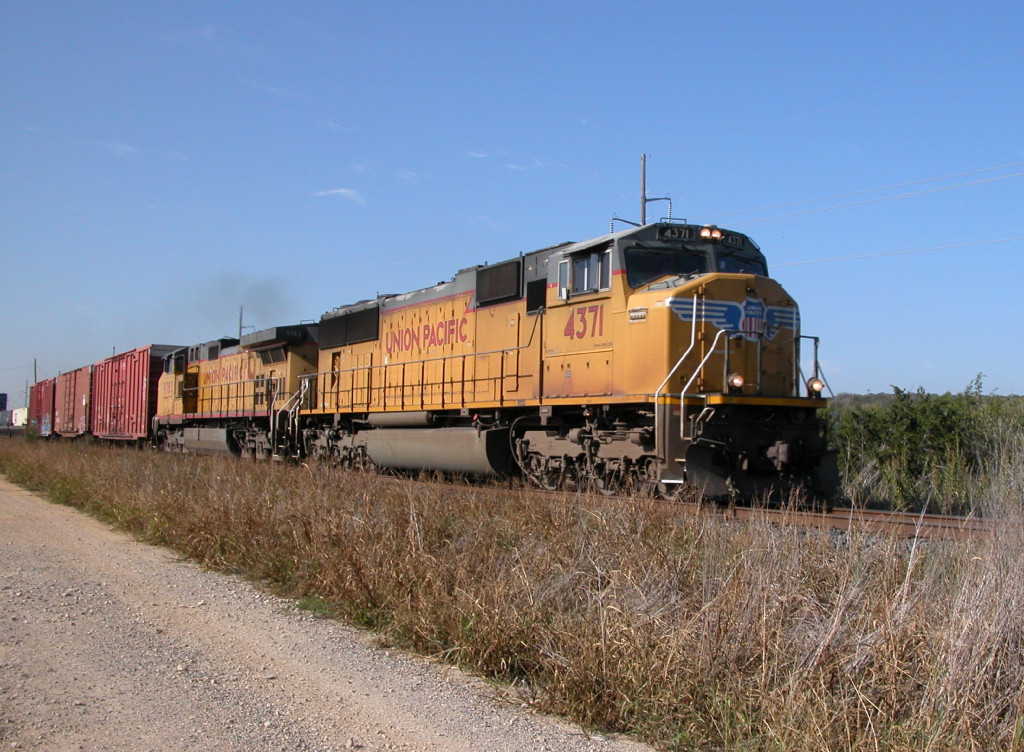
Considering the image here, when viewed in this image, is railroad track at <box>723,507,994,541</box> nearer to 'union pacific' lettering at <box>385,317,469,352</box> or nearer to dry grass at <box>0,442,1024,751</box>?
dry grass at <box>0,442,1024,751</box>

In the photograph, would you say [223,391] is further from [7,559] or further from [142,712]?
[142,712]

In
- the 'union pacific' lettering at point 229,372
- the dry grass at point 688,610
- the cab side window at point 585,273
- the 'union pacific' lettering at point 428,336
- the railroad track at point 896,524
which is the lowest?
the dry grass at point 688,610

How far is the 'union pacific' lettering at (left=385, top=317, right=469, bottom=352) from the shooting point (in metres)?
14.0

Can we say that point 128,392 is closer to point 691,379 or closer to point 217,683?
point 691,379

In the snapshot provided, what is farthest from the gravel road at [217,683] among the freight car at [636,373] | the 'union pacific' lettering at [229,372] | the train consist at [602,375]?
the 'union pacific' lettering at [229,372]

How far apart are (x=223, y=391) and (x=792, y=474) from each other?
16891 millimetres

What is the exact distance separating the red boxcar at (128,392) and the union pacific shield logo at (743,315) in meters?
21.1

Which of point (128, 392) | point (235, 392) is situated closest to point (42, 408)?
point (128, 392)

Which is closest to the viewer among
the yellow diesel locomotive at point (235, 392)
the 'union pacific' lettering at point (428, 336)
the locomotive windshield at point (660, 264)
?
the locomotive windshield at point (660, 264)

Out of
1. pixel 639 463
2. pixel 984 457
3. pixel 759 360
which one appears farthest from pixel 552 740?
pixel 984 457

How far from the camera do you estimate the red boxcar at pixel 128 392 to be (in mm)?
27266

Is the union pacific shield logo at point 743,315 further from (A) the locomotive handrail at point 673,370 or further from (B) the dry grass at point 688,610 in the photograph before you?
(B) the dry grass at point 688,610

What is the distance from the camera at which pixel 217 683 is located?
4.64 m

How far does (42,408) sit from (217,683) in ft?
139
